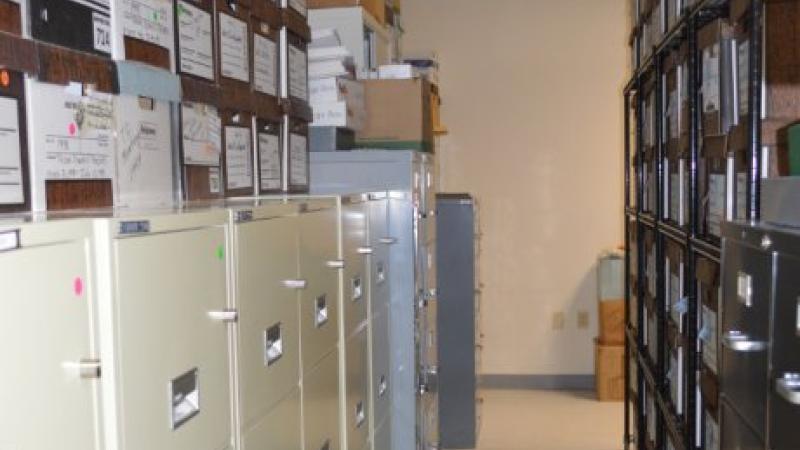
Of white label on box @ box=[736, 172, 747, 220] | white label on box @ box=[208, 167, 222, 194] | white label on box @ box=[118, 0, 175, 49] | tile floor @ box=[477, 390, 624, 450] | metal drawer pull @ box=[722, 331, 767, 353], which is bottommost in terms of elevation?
tile floor @ box=[477, 390, 624, 450]

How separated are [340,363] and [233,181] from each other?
0.55 metres

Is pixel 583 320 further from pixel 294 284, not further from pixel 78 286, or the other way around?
pixel 78 286

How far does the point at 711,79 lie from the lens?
1.82 m

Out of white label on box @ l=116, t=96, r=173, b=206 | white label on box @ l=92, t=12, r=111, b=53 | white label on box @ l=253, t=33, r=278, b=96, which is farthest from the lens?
white label on box @ l=253, t=33, r=278, b=96

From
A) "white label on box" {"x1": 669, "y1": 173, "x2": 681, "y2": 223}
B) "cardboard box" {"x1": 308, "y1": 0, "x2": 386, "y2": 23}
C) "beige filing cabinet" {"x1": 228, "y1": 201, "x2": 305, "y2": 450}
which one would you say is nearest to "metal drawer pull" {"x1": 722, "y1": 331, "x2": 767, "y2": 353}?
"beige filing cabinet" {"x1": 228, "y1": 201, "x2": 305, "y2": 450}

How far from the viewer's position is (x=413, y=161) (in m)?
2.87

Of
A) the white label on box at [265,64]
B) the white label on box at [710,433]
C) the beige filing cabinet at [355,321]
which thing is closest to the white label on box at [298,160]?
the white label on box at [265,64]

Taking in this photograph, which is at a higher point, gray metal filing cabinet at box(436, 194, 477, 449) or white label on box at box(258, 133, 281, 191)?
white label on box at box(258, 133, 281, 191)

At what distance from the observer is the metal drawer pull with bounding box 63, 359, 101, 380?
2.69 ft

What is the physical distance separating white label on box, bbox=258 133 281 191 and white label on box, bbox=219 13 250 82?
0.71 ft

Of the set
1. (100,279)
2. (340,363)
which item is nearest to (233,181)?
(340,363)

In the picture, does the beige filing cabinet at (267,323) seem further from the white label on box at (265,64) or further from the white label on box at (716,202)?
the white label on box at (716,202)

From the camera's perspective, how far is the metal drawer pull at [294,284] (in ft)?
5.01

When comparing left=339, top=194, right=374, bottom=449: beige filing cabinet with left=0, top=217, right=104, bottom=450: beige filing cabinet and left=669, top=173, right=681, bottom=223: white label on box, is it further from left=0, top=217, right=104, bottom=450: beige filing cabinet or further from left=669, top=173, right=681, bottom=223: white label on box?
left=0, top=217, right=104, bottom=450: beige filing cabinet
